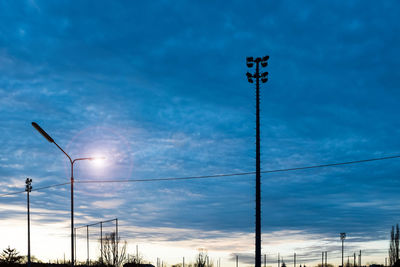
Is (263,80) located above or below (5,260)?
above

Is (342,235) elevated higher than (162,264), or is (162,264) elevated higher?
(342,235)

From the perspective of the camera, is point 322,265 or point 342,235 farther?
Result: point 322,265

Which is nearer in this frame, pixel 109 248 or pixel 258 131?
pixel 258 131

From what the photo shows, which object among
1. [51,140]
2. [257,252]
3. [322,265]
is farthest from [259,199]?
[322,265]

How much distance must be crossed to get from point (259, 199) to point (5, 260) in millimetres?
81023

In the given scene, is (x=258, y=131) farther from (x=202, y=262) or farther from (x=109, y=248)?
(x=202, y=262)

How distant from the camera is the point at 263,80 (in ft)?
99.9

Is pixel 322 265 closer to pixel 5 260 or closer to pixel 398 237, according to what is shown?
pixel 398 237

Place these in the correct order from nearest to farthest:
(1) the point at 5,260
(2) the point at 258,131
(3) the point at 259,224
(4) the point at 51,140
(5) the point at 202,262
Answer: (4) the point at 51,140 < (3) the point at 259,224 < (2) the point at 258,131 < (1) the point at 5,260 < (5) the point at 202,262

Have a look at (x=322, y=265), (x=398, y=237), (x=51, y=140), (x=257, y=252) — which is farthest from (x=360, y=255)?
(x=51, y=140)

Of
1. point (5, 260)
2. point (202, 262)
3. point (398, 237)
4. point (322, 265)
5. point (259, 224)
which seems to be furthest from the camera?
point (322, 265)

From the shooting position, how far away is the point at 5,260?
92.6 meters

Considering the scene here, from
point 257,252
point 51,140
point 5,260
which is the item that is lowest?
point 5,260

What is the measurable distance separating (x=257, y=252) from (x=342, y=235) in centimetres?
8321
